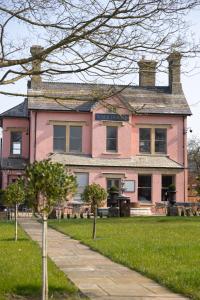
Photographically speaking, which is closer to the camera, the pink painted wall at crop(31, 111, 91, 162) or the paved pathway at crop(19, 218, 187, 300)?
the paved pathway at crop(19, 218, 187, 300)

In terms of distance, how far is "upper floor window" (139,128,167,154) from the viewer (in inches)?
1764

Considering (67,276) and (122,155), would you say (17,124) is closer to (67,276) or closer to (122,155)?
(122,155)

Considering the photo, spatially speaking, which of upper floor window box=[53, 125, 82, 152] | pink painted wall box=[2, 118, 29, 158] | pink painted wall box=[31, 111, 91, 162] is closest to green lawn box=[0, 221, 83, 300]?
pink painted wall box=[31, 111, 91, 162]

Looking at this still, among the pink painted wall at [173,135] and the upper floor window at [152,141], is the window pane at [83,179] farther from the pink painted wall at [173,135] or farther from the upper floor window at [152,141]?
the upper floor window at [152,141]

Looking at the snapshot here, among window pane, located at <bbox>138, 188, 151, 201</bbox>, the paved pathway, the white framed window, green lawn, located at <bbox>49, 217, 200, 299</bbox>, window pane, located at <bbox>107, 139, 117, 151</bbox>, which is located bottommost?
the paved pathway

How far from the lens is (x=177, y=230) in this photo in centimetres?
2403

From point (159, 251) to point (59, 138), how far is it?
92.6ft

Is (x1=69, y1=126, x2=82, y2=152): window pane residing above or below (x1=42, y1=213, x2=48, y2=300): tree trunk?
above

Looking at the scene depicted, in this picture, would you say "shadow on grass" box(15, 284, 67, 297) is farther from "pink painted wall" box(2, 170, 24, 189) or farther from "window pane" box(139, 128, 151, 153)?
"window pane" box(139, 128, 151, 153)

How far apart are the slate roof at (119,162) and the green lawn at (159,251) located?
692 inches

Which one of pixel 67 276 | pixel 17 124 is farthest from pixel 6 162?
pixel 67 276

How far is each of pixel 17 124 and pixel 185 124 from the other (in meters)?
12.3

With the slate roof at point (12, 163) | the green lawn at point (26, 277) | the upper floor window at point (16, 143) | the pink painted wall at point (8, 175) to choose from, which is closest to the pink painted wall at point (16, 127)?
the upper floor window at point (16, 143)

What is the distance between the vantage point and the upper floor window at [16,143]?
45594mm
